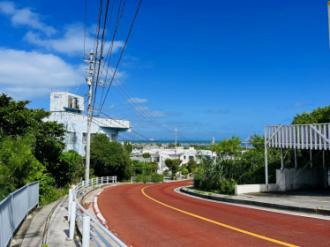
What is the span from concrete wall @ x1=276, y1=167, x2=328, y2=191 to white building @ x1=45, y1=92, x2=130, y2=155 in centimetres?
3120

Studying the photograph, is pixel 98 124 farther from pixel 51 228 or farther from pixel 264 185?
pixel 51 228

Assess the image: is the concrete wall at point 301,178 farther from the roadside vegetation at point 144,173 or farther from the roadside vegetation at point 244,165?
Result: the roadside vegetation at point 144,173

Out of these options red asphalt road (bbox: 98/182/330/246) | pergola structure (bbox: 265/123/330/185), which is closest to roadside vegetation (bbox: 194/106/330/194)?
pergola structure (bbox: 265/123/330/185)

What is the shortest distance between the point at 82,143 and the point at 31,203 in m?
41.5

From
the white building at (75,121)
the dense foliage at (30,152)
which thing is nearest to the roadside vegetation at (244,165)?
the dense foliage at (30,152)

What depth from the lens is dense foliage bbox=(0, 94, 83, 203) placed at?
1730cm

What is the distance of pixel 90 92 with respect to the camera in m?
32.4

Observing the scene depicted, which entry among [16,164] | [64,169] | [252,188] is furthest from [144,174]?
[16,164]

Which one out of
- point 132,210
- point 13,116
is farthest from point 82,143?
point 132,210

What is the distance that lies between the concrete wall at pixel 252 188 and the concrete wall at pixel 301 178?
0.41m

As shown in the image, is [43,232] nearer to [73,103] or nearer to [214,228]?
[214,228]

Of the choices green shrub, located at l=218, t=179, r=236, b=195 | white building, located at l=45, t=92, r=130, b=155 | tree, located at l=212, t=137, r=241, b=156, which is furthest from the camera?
white building, located at l=45, t=92, r=130, b=155

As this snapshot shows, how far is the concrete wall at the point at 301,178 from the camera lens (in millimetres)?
21938

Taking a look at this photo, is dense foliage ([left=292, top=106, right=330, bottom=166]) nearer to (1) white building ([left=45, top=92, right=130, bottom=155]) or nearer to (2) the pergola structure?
(2) the pergola structure
